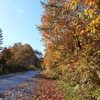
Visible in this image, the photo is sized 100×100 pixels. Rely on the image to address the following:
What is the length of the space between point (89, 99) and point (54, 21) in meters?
6.14

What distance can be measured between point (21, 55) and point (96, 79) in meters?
27.6

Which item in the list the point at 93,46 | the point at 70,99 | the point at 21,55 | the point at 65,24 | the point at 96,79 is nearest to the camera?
the point at 96,79

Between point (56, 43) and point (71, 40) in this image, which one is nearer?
point (71, 40)

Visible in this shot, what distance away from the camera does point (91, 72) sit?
4734 millimetres

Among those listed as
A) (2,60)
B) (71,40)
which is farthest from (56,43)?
(2,60)

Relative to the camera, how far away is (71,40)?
917 centimetres

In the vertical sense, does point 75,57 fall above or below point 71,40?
below

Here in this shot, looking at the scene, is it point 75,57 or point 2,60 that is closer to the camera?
point 75,57

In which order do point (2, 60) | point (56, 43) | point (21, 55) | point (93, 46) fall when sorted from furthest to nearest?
point (21, 55), point (2, 60), point (56, 43), point (93, 46)

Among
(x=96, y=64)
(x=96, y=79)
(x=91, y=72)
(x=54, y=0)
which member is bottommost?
(x=96, y=79)

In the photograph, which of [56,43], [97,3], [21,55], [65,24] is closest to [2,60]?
[21,55]

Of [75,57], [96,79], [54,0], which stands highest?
[54,0]

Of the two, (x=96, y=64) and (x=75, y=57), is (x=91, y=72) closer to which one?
(x=96, y=64)

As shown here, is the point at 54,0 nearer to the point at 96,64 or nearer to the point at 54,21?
the point at 54,21
